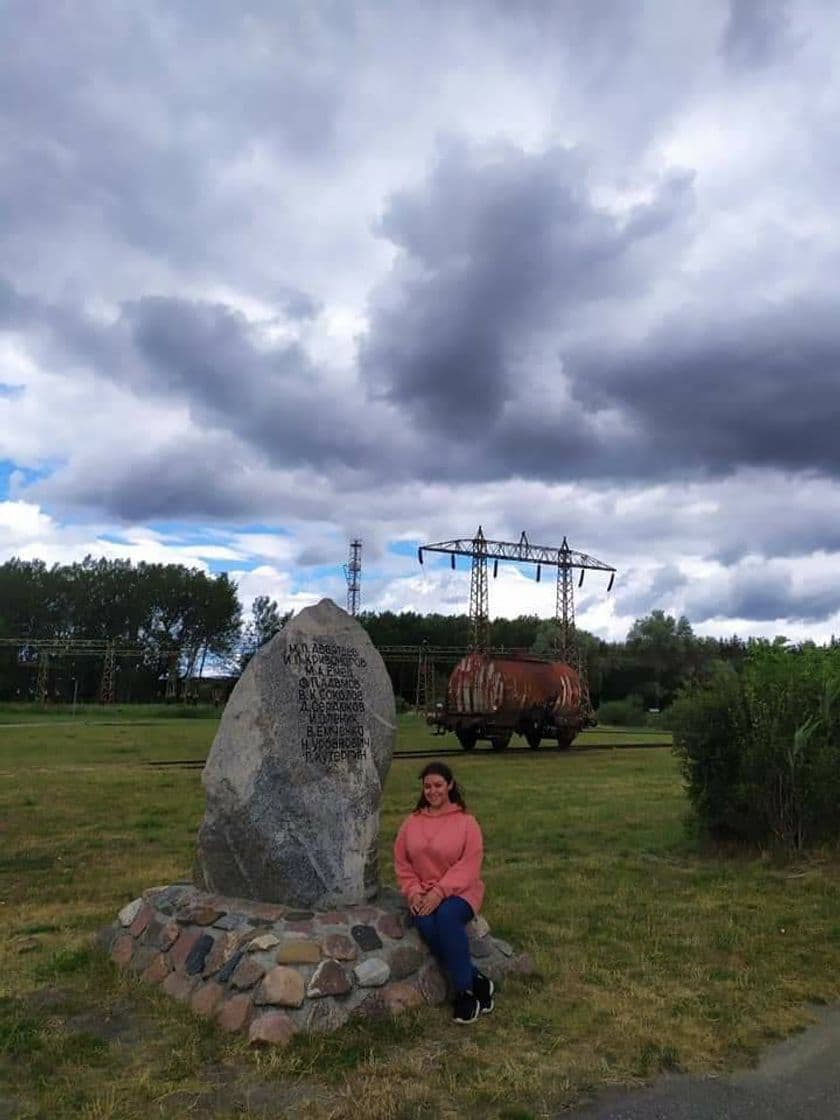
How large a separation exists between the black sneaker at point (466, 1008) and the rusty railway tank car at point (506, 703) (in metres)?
20.5

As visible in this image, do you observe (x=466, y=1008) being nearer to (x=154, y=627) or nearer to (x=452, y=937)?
(x=452, y=937)

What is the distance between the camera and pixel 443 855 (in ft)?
17.0

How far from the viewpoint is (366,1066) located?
13.4 feet

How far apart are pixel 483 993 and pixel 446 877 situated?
60cm

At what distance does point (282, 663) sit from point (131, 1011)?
210 centimetres

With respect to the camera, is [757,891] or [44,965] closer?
[44,965]

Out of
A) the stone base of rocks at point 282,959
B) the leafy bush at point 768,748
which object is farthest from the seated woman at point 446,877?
the leafy bush at point 768,748

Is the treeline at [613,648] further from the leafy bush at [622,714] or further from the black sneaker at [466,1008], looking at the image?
the black sneaker at [466,1008]

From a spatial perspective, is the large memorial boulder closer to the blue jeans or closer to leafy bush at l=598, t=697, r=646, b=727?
the blue jeans

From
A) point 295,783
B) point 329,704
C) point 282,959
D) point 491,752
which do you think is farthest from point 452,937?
point 491,752

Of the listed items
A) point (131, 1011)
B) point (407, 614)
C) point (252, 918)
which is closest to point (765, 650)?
point (252, 918)

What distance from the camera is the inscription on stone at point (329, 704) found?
5801mm

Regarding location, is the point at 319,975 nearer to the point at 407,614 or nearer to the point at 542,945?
the point at 542,945

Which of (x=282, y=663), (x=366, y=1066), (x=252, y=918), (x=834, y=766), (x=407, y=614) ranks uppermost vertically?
(x=407, y=614)
